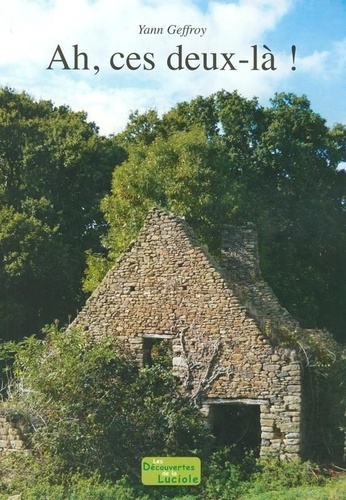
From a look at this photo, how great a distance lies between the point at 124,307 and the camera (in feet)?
49.3

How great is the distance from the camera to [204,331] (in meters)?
14.4

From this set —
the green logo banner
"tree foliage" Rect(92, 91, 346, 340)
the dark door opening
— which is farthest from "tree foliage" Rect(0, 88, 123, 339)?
the green logo banner

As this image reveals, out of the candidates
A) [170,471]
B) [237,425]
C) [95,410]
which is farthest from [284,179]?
[170,471]

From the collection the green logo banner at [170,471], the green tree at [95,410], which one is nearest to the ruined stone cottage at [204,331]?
the green tree at [95,410]

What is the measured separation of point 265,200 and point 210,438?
643 inches

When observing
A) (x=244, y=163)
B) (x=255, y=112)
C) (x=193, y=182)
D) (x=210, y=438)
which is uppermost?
(x=255, y=112)

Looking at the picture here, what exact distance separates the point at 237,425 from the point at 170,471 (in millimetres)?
2531

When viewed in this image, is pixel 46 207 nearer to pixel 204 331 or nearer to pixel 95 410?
pixel 204 331

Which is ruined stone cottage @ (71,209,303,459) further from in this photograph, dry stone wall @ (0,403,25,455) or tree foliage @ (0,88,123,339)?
tree foliage @ (0,88,123,339)

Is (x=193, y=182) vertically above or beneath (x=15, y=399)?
above

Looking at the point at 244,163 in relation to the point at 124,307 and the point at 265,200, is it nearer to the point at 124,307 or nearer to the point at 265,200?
the point at 265,200

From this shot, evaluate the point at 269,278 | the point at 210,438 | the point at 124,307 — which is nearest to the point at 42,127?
the point at 269,278

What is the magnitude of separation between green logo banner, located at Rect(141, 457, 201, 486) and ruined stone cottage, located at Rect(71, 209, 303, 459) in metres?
1.36

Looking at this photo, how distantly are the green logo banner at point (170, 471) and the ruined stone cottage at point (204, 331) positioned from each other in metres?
1.36
